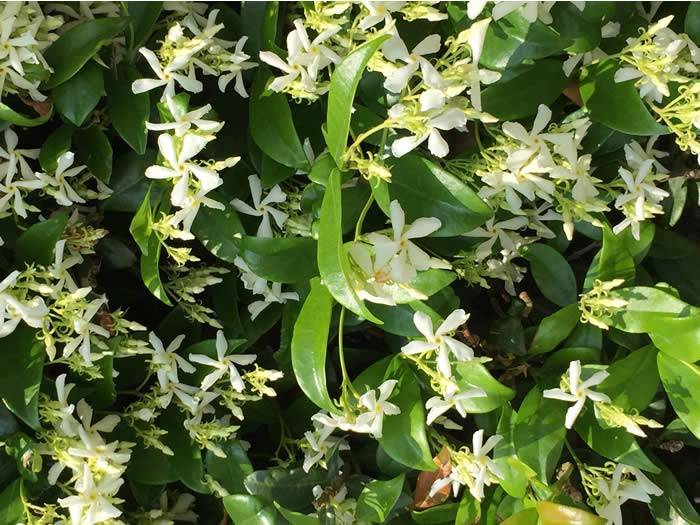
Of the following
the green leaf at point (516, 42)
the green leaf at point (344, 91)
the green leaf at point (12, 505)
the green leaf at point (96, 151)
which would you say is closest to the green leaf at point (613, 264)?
the green leaf at point (516, 42)

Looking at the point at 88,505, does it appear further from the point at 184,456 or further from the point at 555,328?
the point at 555,328

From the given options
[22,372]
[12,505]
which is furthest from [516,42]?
[12,505]

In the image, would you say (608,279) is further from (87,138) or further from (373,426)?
(87,138)

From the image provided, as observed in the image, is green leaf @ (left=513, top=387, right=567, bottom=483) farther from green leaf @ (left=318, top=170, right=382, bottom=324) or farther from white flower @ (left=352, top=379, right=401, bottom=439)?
green leaf @ (left=318, top=170, right=382, bottom=324)

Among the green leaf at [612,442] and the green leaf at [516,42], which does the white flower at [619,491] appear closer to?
the green leaf at [612,442]

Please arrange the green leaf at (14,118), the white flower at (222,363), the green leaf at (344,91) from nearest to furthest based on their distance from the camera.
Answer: the green leaf at (344,91) < the green leaf at (14,118) < the white flower at (222,363)

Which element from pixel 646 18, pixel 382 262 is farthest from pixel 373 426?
pixel 646 18

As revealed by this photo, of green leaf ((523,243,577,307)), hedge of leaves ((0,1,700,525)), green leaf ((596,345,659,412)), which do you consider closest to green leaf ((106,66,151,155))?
hedge of leaves ((0,1,700,525))
